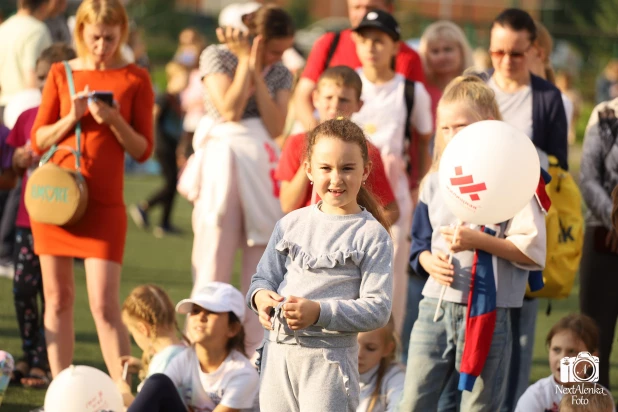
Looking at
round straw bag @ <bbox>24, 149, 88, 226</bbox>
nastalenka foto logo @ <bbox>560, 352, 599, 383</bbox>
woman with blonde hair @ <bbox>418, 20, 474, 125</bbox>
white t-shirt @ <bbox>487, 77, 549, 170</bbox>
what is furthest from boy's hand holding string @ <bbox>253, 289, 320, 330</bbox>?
woman with blonde hair @ <bbox>418, 20, 474, 125</bbox>

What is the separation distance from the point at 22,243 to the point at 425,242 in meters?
2.66

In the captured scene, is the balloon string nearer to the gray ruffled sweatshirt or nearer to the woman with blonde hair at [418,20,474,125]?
the gray ruffled sweatshirt

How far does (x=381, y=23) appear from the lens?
637cm

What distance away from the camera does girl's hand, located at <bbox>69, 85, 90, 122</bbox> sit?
567 cm

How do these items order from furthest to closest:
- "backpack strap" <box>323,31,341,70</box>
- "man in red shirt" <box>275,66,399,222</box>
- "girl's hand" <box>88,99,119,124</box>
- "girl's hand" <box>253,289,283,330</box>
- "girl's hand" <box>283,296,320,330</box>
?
"backpack strap" <box>323,31,341,70</box>
"girl's hand" <box>88,99,119,124</box>
"man in red shirt" <box>275,66,399,222</box>
"girl's hand" <box>253,289,283,330</box>
"girl's hand" <box>283,296,320,330</box>

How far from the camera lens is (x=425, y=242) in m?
4.98

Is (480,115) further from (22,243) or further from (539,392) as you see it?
(22,243)

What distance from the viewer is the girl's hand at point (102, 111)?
18.6 feet

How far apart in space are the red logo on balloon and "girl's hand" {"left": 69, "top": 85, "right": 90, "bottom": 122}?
2.09 meters

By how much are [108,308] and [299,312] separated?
2209mm

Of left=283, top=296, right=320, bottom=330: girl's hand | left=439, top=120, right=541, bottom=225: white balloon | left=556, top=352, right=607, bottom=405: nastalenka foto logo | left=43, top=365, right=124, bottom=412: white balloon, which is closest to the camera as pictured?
left=283, top=296, right=320, bottom=330: girl's hand

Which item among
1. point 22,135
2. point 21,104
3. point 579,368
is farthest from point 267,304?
point 21,104

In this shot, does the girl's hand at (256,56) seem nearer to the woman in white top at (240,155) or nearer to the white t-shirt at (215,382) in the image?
the woman in white top at (240,155)

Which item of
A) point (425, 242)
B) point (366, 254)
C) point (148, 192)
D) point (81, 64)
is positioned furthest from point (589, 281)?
point (148, 192)
